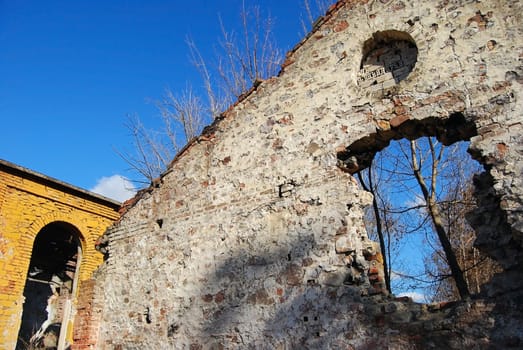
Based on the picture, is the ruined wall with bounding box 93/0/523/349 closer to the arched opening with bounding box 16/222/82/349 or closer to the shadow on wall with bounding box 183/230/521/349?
the shadow on wall with bounding box 183/230/521/349

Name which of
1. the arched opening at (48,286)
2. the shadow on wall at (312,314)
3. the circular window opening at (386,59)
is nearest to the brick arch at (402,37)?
the circular window opening at (386,59)

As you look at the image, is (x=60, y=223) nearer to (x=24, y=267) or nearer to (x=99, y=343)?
(x=24, y=267)

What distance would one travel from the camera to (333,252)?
4.41 m

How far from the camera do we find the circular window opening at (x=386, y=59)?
16.1ft

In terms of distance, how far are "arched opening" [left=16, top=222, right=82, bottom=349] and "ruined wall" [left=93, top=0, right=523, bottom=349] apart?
6941mm

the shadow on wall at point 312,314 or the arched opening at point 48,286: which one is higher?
the arched opening at point 48,286

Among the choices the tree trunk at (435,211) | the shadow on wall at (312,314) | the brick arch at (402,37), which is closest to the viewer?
the shadow on wall at (312,314)

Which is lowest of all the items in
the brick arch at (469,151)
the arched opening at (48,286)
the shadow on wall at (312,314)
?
the shadow on wall at (312,314)

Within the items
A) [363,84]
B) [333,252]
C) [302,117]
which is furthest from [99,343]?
[363,84]

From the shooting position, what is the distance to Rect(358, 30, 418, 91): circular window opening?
491cm

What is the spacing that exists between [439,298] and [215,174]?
442 inches

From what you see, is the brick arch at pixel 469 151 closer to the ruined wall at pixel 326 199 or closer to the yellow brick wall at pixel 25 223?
the ruined wall at pixel 326 199

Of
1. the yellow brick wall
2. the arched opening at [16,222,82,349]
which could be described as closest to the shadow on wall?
the yellow brick wall

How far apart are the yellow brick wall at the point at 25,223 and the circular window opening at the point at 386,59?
840 cm
